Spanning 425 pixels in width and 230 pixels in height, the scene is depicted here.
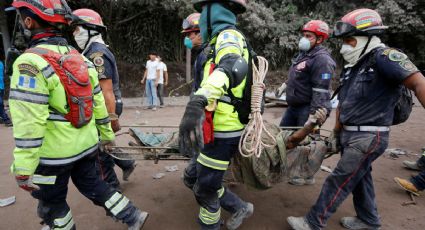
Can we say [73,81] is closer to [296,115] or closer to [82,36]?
[82,36]

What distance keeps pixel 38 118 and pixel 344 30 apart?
2714 mm

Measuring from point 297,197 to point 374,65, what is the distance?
6.41 feet

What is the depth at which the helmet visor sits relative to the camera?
275cm

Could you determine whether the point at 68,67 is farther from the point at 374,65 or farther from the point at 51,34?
the point at 374,65

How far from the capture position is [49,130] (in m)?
2.31

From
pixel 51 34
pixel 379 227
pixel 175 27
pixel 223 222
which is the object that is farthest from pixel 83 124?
pixel 175 27

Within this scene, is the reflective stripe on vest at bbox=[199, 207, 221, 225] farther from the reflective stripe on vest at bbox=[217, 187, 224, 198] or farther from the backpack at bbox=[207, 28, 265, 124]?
the backpack at bbox=[207, 28, 265, 124]

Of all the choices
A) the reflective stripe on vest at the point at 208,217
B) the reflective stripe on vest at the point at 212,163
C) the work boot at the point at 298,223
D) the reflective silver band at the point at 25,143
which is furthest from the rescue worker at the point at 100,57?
the work boot at the point at 298,223

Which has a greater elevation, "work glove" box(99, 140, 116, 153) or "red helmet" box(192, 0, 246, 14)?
"red helmet" box(192, 0, 246, 14)

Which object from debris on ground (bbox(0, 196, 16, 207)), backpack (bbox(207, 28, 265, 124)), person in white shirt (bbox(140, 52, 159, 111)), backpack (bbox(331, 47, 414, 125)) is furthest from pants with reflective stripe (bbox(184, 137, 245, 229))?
person in white shirt (bbox(140, 52, 159, 111))

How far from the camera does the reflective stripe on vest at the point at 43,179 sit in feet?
7.60

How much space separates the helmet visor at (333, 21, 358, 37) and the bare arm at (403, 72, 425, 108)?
2.20 feet

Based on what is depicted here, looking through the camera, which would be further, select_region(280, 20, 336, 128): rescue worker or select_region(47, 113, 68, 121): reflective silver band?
select_region(280, 20, 336, 128): rescue worker

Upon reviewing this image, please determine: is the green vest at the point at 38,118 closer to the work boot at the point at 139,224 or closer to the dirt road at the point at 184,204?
the work boot at the point at 139,224
